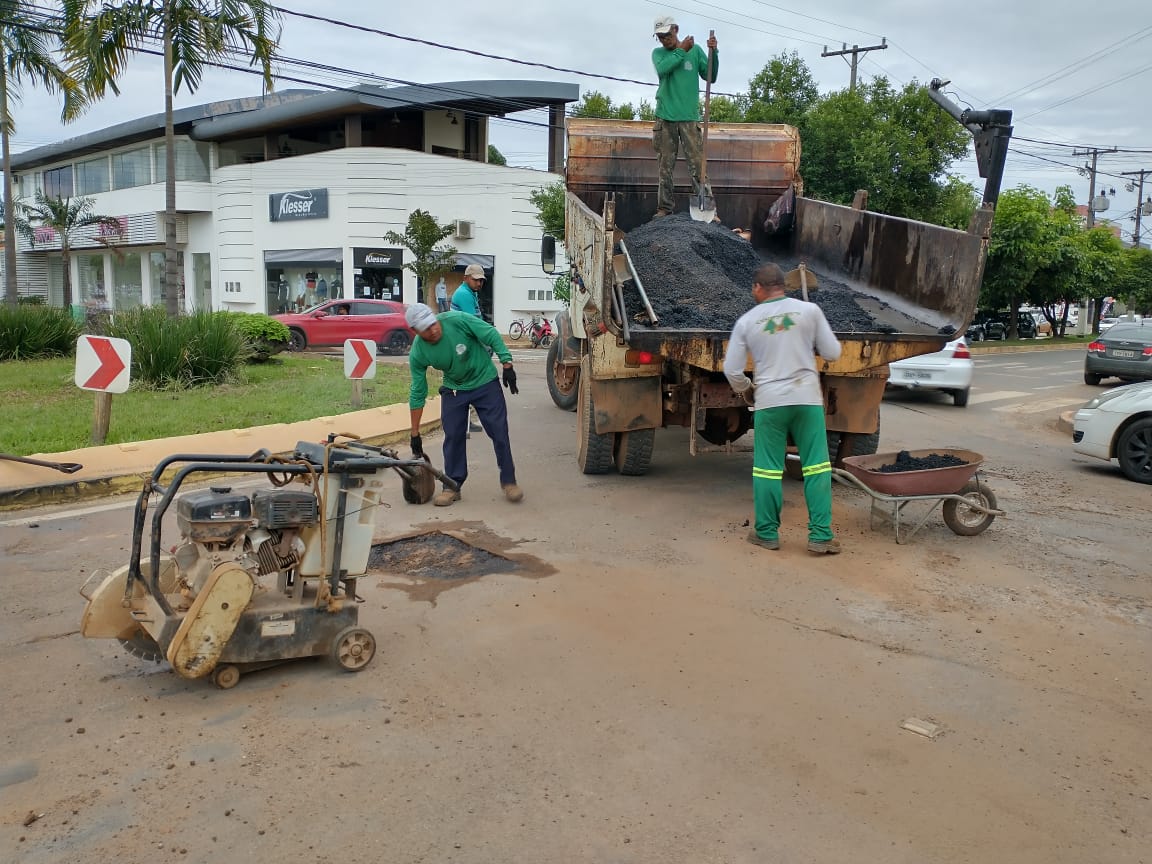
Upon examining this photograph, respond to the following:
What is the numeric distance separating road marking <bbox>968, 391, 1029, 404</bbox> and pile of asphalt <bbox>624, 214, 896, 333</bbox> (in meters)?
8.05

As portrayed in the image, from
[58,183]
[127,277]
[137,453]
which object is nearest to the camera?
[137,453]

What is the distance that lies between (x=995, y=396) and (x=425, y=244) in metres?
16.6

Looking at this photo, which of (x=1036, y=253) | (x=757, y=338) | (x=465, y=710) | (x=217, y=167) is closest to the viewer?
(x=465, y=710)

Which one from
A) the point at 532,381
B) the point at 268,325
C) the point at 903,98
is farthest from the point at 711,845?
the point at 903,98

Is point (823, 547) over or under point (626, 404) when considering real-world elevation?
under

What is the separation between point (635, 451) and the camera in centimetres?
759

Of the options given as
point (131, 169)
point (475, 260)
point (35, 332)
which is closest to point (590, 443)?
point (35, 332)

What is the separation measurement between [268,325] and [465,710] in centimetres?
1364

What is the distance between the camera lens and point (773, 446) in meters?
5.76

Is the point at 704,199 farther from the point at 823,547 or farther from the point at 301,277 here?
the point at 301,277

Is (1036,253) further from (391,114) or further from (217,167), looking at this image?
(217,167)

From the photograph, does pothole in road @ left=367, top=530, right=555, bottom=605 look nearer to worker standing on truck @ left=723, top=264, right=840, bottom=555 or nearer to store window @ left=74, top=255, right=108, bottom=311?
worker standing on truck @ left=723, top=264, right=840, bottom=555

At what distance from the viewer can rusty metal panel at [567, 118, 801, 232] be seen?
9750 millimetres

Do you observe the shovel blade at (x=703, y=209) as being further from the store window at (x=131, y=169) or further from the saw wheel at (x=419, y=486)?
the store window at (x=131, y=169)
